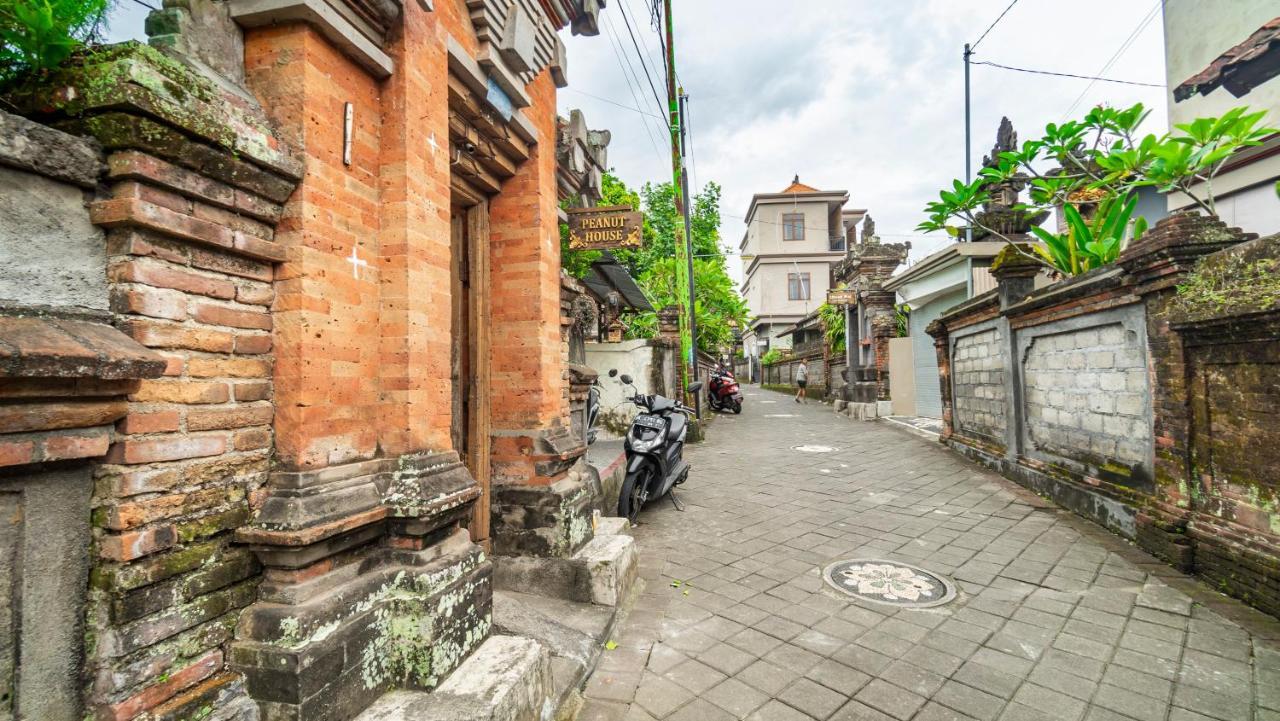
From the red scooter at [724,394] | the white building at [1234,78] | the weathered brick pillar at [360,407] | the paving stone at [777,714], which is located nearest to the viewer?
the weathered brick pillar at [360,407]

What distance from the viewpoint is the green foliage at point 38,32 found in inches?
50.6

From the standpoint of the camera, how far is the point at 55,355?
3.92 feet

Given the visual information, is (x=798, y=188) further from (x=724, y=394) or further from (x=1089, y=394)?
(x=1089, y=394)

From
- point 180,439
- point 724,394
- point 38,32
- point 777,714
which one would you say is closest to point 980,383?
point 777,714

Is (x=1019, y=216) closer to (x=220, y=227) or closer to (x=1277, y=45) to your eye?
(x=1277, y=45)

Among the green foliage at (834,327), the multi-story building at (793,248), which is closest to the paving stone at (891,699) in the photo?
the green foliage at (834,327)

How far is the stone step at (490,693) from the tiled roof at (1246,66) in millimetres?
12024

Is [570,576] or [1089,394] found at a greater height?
[1089,394]

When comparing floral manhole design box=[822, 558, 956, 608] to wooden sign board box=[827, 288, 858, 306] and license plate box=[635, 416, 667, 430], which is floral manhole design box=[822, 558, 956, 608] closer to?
license plate box=[635, 416, 667, 430]

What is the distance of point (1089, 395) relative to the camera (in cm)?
501

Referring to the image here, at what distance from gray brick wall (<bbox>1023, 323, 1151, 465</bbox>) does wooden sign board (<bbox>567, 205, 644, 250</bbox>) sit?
4.43 m

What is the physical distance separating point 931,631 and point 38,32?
4319mm

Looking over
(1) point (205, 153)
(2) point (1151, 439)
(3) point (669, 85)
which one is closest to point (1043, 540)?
(2) point (1151, 439)

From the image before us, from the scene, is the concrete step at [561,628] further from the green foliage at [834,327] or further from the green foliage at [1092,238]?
the green foliage at [834,327]
